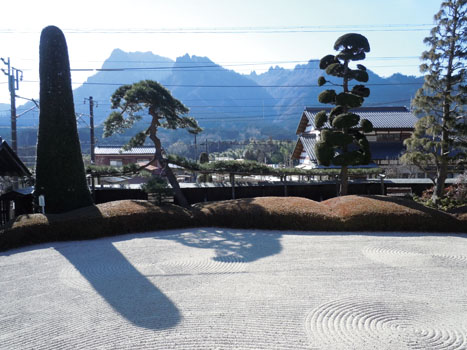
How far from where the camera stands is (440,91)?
1238 centimetres

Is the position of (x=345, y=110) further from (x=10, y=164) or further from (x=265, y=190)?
(x=10, y=164)

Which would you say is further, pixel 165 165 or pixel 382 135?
pixel 382 135

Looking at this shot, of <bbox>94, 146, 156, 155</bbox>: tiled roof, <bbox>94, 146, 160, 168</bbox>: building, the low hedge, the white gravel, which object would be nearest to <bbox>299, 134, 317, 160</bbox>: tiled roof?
the low hedge

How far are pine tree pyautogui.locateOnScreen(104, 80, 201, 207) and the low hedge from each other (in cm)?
198

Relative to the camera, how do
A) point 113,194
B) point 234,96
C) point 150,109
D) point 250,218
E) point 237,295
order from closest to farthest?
point 237,295
point 250,218
point 150,109
point 113,194
point 234,96

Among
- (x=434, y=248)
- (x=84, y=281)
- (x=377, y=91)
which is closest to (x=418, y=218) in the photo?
(x=434, y=248)

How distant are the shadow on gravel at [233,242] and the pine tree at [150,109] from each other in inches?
115

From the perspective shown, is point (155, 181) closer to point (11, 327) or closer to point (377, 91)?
point (11, 327)

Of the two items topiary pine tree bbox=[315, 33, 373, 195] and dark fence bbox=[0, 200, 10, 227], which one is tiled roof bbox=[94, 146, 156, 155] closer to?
dark fence bbox=[0, 200, 10, 227]

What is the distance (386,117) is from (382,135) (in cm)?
188

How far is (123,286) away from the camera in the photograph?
601 centimetres

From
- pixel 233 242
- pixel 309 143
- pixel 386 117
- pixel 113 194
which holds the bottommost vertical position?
pixel 233 242

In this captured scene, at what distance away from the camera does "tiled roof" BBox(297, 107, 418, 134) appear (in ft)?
78.7

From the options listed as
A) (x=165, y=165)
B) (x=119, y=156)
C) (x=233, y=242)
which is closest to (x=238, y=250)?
(x=233, y=242)
